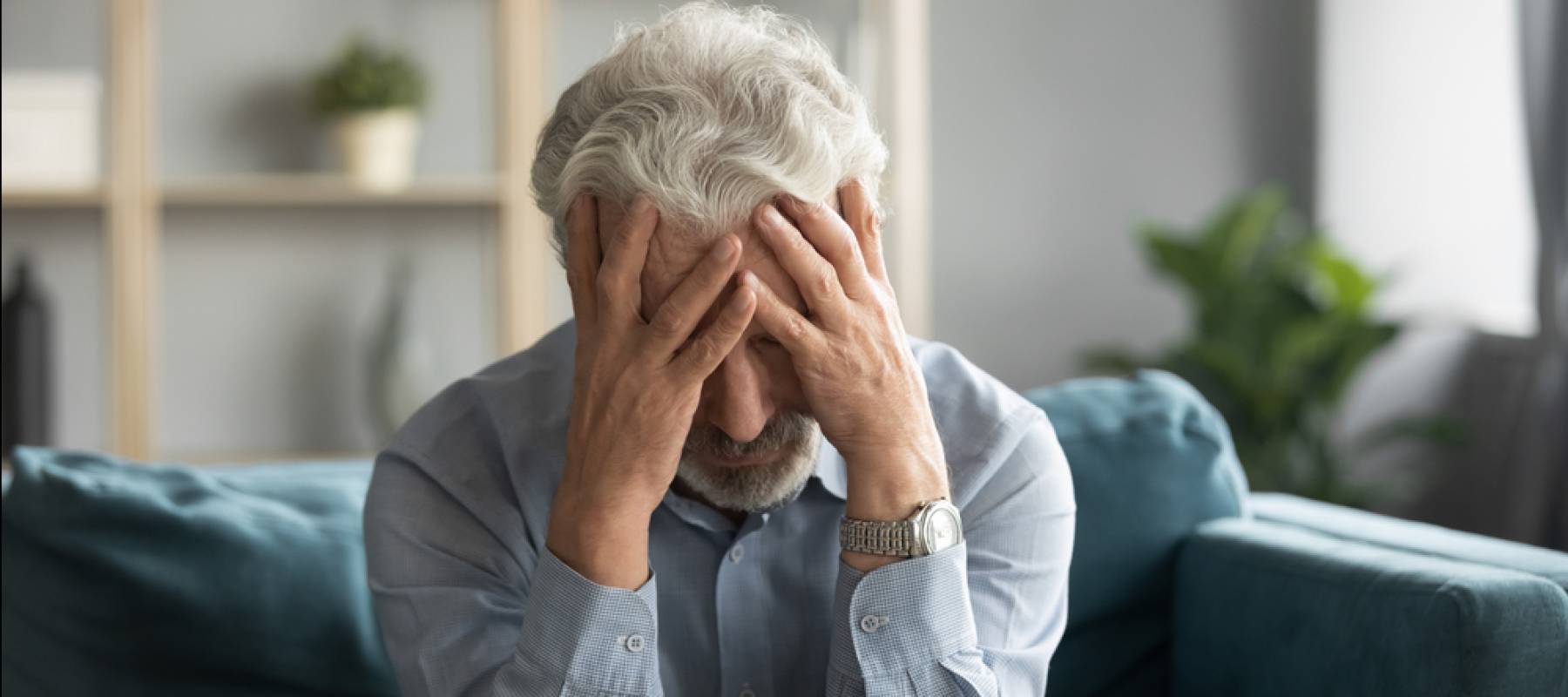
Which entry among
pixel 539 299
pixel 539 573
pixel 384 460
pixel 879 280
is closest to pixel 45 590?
pixel 384 460

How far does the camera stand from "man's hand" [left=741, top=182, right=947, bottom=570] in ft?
3.75

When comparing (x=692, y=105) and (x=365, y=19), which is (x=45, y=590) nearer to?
(x=692, y=105)

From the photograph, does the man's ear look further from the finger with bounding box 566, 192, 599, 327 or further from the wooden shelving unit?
the wooden shelving unit

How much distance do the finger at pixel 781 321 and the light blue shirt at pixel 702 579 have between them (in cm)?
21

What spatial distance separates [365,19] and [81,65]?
0.63 metres

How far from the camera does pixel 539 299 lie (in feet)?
11.0

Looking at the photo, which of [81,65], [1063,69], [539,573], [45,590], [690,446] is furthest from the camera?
[1063,69]

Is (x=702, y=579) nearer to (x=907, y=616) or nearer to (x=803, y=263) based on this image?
(x=907, y=616)

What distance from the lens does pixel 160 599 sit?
1.52m

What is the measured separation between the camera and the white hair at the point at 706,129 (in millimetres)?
1145

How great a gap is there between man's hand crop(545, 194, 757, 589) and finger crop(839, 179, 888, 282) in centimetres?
14

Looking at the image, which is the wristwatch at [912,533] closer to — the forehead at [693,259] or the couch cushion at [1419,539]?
the forehead at [693,259]

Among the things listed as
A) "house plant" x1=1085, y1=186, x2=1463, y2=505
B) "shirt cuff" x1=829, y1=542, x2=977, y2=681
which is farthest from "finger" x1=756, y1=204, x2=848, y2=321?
"house plant" x1=1085, y1=186, x2=1463, y2=505

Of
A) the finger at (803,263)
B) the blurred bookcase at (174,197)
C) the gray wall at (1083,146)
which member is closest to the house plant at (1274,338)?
the gray wall at (1083,146)
